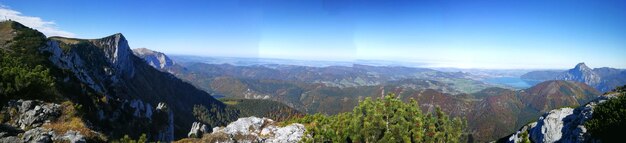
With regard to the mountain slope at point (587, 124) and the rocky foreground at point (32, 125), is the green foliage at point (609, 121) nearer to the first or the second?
the mountain slope at point (587, 124)

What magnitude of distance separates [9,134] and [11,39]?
98.3 meters

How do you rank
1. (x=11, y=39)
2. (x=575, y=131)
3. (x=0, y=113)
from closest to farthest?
(x=575, y=131) < (x=0, y=113) < (x=11, y=39)

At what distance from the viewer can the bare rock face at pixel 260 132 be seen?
68312 millimetres

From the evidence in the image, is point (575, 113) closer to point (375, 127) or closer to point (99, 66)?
point (375, 127)

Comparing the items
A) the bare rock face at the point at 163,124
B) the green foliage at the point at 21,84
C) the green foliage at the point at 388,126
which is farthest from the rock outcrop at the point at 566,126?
the bare rock face at the point at 163,124

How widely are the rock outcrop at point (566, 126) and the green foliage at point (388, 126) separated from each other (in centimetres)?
1222

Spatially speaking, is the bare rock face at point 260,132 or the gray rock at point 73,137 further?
the bare rock face at point 260,132

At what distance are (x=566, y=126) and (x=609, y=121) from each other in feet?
37.4

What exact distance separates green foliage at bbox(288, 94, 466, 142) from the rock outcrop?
12220 mm

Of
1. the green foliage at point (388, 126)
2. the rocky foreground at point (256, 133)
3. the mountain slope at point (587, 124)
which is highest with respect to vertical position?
the mountain slope at point (587, 124)

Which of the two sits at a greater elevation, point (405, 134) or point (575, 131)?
point (575, 131)

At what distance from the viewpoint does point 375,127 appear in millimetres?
52719

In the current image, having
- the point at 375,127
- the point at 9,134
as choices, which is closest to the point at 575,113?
the point at 375,127

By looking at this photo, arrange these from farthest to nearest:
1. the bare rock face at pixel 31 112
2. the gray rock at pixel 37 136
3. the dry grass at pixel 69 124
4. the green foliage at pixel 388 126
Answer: the green foliage at pixel 388 126 < the bare rock face at pixel 31 112 < the dry grass at pixel 69 124 < the gray rock at pixel 37 136
